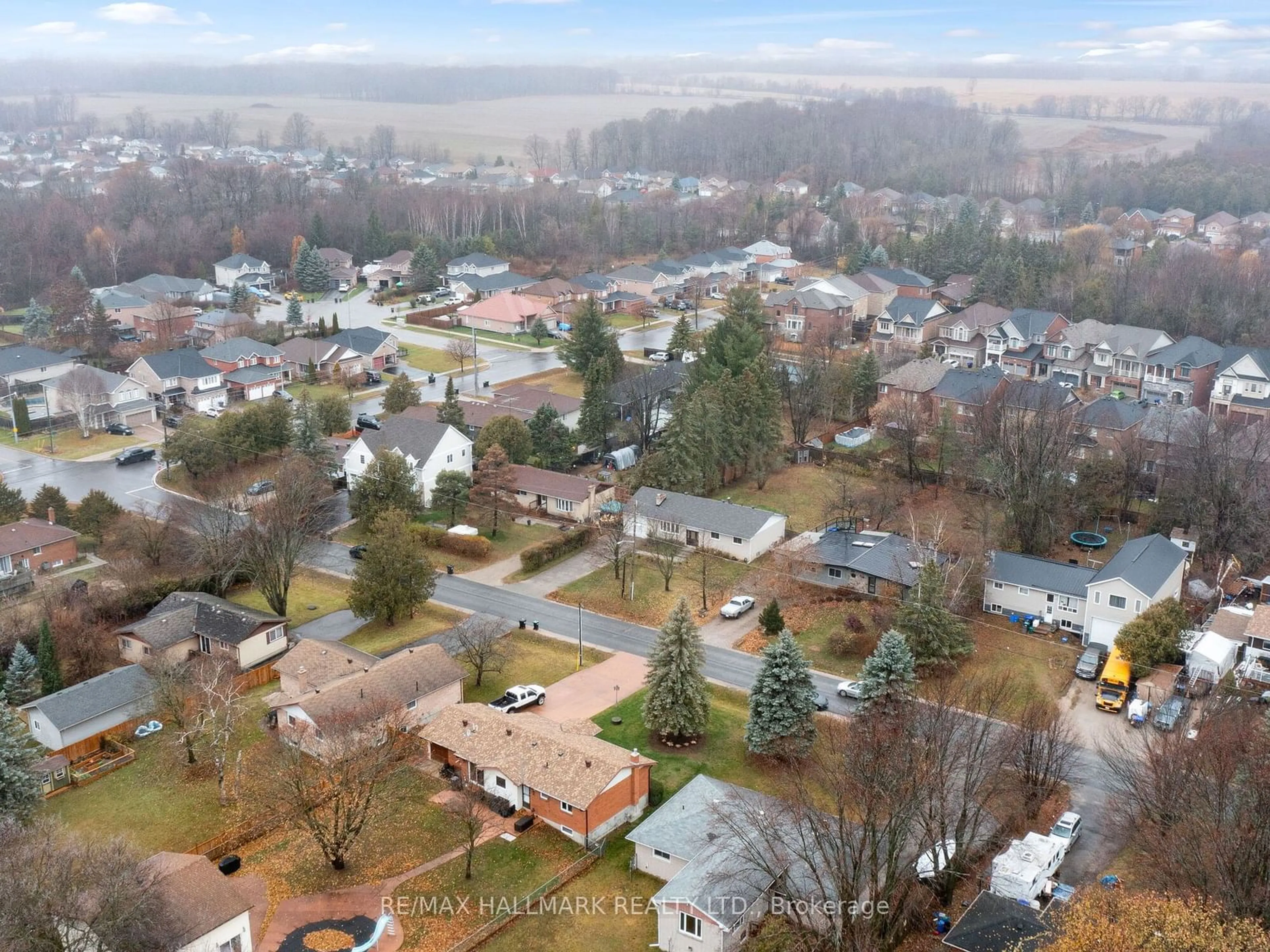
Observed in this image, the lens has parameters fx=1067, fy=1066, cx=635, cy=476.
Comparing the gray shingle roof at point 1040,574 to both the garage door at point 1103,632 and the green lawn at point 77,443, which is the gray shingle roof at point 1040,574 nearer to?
the garage door at point 1103,632

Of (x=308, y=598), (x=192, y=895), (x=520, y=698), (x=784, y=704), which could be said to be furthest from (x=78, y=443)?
(x=784, y=704)

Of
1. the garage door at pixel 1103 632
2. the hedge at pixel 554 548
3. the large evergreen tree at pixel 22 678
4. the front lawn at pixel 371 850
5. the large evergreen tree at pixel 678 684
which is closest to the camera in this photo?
the front lawn at pixel 371 850

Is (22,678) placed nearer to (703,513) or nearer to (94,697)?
(94,697)

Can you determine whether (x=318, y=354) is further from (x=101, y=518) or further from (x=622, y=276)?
(x=622, y=276)

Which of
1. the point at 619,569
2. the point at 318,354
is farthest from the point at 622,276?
the point at 619,569

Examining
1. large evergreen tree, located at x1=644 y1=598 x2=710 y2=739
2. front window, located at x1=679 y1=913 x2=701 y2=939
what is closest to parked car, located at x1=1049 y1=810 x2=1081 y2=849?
front window, located at x1=679 y1=913 x2=701 y2=939

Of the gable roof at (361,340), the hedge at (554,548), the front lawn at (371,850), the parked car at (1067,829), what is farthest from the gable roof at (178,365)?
the parked car at (1067,829)

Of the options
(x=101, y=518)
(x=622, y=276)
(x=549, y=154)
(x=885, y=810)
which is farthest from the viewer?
(x=549, y=154)
